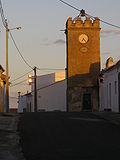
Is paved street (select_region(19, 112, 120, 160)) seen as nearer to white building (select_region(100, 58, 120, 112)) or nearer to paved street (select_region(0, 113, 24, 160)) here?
paved street (select_region(0, 113, 24, 160))

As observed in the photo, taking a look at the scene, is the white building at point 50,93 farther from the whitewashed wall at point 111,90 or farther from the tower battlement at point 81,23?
the whitewashed wall at point 111,90

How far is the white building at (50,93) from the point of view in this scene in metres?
66.6

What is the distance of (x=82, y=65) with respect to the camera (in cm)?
5675

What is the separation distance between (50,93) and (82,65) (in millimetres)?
13642

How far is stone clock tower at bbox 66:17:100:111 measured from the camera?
184 feet

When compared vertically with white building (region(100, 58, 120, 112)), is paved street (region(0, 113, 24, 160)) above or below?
below

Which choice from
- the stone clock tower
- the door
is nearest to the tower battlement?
the stone clock tower

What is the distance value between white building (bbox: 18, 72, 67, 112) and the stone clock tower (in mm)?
7941

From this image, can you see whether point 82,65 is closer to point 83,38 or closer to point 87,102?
point 83,38

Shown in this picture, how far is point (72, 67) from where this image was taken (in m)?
56.6

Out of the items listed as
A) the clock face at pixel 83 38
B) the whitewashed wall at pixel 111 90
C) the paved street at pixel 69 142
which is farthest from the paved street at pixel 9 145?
the clock face at pixel 83 38

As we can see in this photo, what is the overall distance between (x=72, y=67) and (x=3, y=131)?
3665cm

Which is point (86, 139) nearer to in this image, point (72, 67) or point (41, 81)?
point (72, 67)

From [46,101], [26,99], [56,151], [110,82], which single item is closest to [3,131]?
[56,151]
